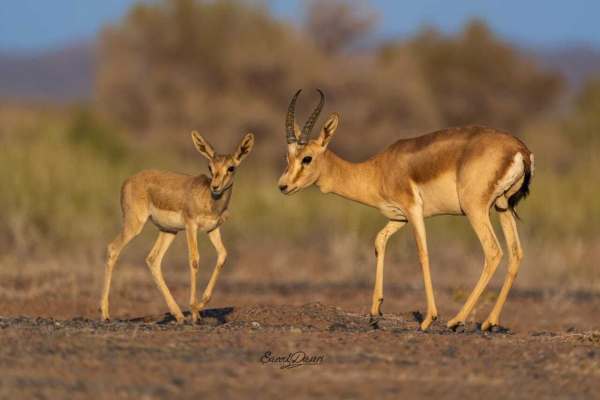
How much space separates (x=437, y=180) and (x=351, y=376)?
3.67m

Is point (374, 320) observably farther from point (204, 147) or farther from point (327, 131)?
point (204, 147)

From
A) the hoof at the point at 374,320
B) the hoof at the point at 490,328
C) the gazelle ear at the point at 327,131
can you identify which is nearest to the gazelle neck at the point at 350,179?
the gazelle ear at the point at 327,131

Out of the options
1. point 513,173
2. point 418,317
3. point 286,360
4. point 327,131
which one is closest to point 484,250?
point 513,173

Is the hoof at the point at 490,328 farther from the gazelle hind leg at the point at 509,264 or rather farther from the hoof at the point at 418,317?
the hoof at the point at 418,317

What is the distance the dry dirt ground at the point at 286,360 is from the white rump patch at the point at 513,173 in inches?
53.2

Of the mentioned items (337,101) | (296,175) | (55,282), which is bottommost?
(55,282)

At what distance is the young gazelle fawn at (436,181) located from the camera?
10484 mm

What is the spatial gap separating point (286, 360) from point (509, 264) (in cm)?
341

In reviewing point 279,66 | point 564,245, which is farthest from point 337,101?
point 564,245

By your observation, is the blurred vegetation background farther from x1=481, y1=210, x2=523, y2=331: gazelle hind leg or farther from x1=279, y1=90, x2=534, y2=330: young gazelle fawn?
x1=481, y1=210, x2=523, y2=331: gazelle hind leg

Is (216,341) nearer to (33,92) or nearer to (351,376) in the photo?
(351,376)

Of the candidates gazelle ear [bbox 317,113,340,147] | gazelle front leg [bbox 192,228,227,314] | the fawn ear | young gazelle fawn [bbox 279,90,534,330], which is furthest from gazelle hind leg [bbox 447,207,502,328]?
the fawn ear

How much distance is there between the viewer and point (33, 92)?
173 metres

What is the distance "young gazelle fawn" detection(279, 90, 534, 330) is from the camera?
10.5 m
